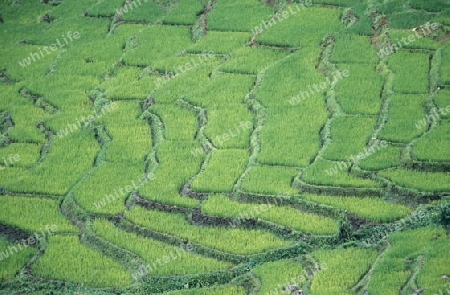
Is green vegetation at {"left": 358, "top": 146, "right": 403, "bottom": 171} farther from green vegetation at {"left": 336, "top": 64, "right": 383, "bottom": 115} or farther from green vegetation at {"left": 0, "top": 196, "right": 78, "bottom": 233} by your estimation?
green vegetation at {"left": 0, "top": 196, "right": 78, "bottom": 233}

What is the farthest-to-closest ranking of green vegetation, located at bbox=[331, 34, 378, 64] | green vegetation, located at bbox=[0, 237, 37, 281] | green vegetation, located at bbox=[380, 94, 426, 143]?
1. green vegetation, located at bbox=[331, 34, 378, 64]
2. green vegetation, located at bbox=[380, 94, 426, 143]
3. green vegetation, located at bbox=[0, 237, 37, 281]

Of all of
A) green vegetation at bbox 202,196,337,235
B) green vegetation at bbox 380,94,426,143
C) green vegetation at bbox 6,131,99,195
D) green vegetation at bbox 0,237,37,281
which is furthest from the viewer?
green vegetation at bbox 380,94,426,143

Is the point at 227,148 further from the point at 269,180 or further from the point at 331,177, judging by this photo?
the point at 331,177

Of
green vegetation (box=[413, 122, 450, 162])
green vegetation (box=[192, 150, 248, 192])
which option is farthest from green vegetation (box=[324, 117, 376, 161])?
green vegetation (box=[192, 150, 248, 192])

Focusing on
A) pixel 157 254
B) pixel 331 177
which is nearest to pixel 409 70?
pixel 331 177

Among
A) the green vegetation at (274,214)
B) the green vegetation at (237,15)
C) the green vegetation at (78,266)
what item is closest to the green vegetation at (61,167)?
the green vegetation at (78,266)

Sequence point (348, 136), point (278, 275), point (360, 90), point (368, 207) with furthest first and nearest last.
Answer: point (360, 90) < point (348, 136) < point (368, 207) < point (278, 275)

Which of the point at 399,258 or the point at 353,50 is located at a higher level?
the point at 353,50

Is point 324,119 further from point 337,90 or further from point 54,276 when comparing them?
point 54,276

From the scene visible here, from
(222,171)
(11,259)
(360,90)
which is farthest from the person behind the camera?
(360,90)
